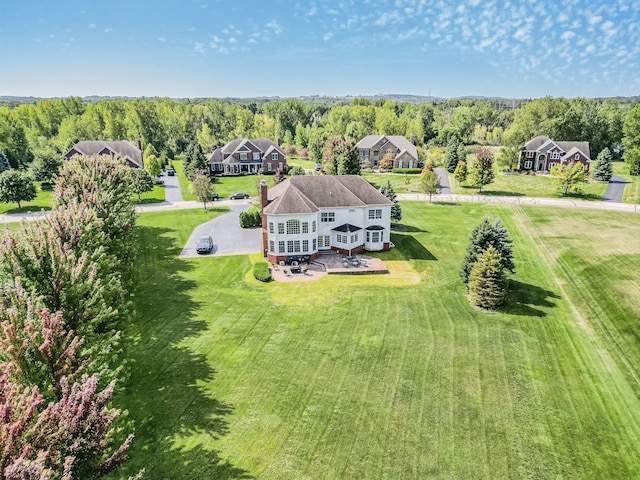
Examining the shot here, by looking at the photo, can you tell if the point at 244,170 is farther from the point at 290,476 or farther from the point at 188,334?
the point at 290,476

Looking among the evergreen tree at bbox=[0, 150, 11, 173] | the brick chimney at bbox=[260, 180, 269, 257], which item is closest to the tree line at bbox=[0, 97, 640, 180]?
the evergreen tree at bbox=[0, 150, 11, 173]

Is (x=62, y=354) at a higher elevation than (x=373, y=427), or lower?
higher

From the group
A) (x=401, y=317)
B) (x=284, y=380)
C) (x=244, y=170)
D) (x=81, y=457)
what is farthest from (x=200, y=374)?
(x=244, y=170)

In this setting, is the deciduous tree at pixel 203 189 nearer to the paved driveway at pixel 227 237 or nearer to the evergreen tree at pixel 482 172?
the paved driveway at pixel 227 237

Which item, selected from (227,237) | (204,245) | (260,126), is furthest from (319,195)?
(260,126)

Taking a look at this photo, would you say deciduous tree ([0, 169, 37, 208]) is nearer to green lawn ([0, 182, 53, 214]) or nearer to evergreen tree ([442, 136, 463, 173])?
green lawn ([0, 182, 53, 214])
